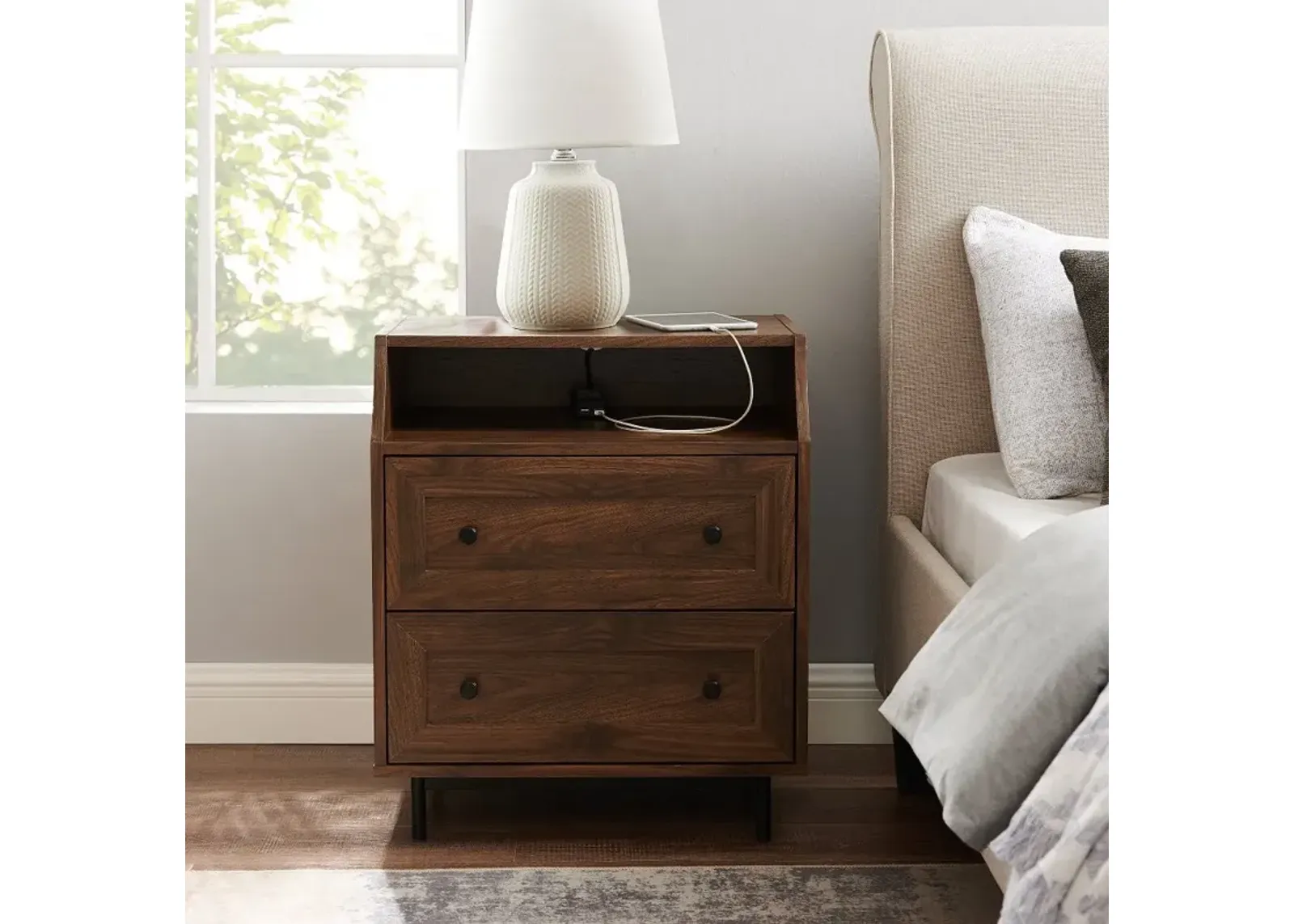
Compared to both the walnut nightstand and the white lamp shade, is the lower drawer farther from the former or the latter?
the white lamp shade

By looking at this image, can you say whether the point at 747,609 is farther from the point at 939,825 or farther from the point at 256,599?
the point at 256,599

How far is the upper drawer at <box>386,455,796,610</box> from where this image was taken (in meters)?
1.99

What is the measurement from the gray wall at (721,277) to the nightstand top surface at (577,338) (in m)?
0.39

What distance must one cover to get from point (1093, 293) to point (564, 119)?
0.82m

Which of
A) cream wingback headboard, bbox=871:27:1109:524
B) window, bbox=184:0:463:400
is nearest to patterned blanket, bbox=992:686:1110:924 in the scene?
cream wingback headboard, bbox=871:27:1109:524

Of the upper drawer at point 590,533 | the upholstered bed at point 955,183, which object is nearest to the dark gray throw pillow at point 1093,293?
the upholstered bed at point 955,183

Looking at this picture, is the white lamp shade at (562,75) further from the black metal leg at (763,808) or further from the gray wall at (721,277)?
the black metal leg at (763,808)

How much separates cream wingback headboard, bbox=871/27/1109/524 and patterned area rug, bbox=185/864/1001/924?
72 centimetres

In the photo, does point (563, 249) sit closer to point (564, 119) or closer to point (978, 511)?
point (564, 119)

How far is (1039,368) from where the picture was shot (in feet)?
6.53

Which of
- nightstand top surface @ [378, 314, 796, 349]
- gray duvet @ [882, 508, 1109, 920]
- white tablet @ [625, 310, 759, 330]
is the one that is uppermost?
white tablet @ [625, 310, 759, 330]
